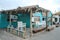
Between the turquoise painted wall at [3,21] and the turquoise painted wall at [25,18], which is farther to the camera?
the turquoise painted wall at [25,18]

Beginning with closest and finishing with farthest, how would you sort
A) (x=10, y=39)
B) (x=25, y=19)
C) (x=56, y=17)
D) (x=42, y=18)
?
(x=10, y=39) < (x=25, y=19) < (x=42, y=18) < (x=56, y=17)

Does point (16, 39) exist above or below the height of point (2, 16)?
below

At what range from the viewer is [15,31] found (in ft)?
47.5

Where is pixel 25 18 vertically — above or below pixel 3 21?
above

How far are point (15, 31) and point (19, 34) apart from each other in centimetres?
110

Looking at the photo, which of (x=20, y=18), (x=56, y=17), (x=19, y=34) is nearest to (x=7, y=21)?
(x=20, y=18)

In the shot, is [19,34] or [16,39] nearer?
[16,39]

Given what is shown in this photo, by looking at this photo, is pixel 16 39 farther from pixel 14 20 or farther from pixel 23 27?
pixel 14 20

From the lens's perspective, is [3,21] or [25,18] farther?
[25,18]

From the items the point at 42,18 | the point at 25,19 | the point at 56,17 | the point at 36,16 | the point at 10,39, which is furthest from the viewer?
the point at 56,17

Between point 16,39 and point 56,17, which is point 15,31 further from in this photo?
point 56,17

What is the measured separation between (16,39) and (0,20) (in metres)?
10.6

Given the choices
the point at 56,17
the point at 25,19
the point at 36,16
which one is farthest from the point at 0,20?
the point at 56,17

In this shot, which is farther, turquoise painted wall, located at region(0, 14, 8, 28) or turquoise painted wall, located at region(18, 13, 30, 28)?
turquoise painted wall, located at region(18, 13, 30, 28)
